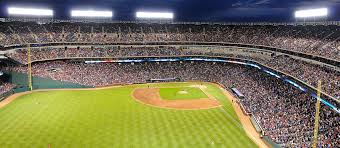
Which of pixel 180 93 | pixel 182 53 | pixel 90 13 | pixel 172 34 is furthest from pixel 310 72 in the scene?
pixel 90 13

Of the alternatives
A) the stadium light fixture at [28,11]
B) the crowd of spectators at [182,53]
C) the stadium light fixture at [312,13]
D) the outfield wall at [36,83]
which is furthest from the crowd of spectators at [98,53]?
the stadium light fixture at [312,13]

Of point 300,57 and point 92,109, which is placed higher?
point 300,57

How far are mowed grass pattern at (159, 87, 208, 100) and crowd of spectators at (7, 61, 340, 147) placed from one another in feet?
24.0

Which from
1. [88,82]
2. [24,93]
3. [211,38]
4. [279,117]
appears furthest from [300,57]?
[24,93]

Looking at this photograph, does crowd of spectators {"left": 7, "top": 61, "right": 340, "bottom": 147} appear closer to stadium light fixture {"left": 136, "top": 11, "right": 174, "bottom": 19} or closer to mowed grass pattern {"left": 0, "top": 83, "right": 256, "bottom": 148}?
mowed grass pattern {"left": 0, "top": 83, "right": 256, "bottom": 148}

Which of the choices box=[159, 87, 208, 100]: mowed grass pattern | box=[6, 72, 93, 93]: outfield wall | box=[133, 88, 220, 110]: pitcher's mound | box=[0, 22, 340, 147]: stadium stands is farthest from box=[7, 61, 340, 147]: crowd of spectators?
box=[159, 87, 208, 100]: mowed grass pattern

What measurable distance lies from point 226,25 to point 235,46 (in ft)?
42.9

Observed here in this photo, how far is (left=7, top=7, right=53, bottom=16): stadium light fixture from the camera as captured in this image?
59619 mm

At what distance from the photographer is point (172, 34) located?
72688mm

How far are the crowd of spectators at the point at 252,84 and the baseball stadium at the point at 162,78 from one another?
0.21 meters

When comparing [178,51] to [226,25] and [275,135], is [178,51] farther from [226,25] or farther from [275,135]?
[275,135]

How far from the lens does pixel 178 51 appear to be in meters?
68.2

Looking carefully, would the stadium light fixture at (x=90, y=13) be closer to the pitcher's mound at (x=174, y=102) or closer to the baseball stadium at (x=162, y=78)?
the baseball stadium at (x=162, y=78)

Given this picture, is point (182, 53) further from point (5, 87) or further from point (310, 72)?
point (5, 87)
